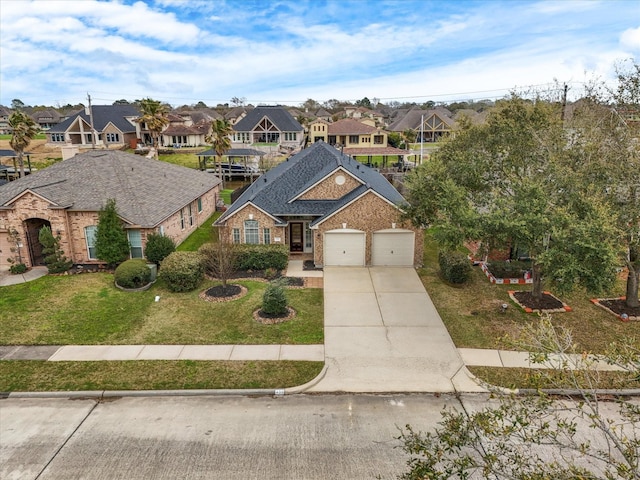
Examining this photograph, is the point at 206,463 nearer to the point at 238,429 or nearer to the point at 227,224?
the point at 238,429

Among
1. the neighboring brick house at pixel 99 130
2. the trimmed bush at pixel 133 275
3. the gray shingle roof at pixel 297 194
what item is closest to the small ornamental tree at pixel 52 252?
the trimmed bush at pixel 133 275

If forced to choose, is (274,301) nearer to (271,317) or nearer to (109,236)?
(271,317)

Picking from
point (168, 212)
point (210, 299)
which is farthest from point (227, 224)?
point (210, 299)

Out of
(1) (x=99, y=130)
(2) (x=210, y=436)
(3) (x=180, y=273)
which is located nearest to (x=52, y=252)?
(3) (x=180, y=273)

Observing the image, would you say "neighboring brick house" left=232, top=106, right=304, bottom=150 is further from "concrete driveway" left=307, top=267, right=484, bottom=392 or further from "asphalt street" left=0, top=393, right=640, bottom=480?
"asphalt street" left=0, top=393, right=640, bottom=480

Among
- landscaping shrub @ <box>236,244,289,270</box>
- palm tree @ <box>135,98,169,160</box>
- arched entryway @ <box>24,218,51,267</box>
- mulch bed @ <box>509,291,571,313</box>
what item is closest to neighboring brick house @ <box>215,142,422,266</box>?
landscaping shrub @ <box>236,244,289,270</box>
